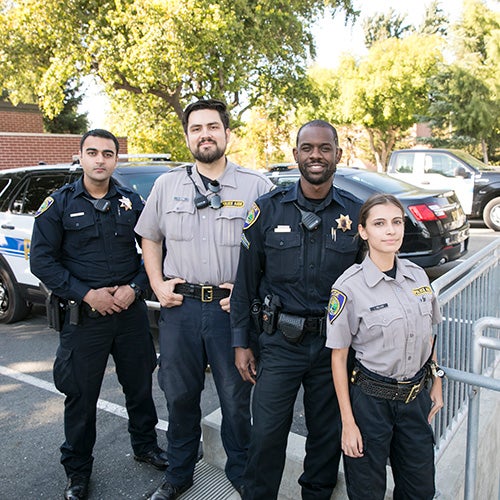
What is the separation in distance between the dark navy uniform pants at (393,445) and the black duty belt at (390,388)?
20 millimetres

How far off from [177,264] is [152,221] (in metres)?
0.28

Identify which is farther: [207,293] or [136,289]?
[136,289]

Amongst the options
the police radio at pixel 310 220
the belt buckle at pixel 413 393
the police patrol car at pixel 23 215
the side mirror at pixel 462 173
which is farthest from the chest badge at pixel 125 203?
the side mirror at pixel 462 173

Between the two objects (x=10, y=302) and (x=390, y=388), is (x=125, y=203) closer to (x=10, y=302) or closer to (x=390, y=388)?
(x=390, y=388)

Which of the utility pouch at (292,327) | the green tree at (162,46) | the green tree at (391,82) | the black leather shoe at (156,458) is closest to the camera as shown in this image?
the utility pouch at (292,327)

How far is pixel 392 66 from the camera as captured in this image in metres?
25.8

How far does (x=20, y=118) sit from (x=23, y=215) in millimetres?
15697

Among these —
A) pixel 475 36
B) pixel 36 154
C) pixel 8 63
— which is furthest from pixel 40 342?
pixel 475 36

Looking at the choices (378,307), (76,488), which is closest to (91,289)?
(76,488)

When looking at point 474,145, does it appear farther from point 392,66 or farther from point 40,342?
point 40,342

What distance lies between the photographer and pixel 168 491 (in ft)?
8.85

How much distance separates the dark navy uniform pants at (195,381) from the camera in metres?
2.59

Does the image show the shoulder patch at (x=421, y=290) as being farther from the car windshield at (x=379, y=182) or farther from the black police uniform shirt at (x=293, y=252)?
the car windshield at (x=379, y=182)

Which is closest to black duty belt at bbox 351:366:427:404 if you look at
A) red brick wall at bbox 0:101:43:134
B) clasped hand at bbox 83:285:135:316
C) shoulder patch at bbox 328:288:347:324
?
shoulder patch at bbox 328:288:347:324
